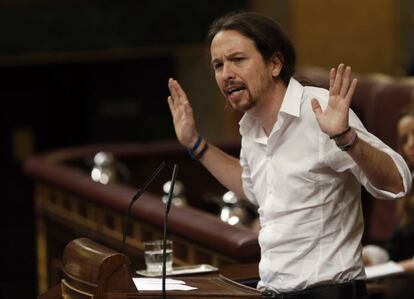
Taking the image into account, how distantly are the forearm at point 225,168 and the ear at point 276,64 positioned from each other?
17.0 inches

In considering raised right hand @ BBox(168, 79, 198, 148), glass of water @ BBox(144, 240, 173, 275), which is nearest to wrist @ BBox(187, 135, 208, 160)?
raised right hand @ BBox(168, 79, 198, 148)

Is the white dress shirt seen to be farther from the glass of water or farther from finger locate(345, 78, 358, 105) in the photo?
the glass of water

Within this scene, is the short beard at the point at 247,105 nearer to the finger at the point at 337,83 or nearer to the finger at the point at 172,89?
the finger at the point at 337,83

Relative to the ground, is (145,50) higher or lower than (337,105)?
higher

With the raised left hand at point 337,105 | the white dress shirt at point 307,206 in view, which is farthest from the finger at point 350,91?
the white dress shirt at point 307,206

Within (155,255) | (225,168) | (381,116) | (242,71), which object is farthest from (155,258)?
(381,116)

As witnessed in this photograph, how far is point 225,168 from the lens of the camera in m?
3.47

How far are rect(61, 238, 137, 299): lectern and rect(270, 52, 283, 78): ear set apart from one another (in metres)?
0.64

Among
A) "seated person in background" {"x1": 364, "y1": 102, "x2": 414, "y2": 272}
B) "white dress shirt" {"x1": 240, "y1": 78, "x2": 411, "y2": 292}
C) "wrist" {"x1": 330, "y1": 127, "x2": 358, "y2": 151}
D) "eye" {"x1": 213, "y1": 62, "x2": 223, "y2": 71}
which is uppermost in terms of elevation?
"eye" {"x1": 213, "y1": 62, "x2": 223, "y2": 71}

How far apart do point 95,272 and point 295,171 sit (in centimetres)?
58

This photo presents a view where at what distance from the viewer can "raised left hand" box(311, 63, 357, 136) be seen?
9.23 feet

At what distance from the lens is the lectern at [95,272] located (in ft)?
9.33

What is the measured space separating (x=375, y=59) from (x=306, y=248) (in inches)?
247

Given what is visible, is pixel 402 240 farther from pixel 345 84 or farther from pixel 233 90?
pixel 345 84
